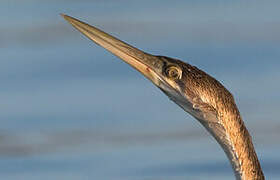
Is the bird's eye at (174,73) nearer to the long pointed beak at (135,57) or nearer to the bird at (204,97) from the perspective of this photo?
the bird at (204,97)

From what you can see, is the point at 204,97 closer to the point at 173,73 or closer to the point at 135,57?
the point at 173,73

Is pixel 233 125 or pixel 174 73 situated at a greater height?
pixel 174 73

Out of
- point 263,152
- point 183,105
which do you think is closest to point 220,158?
point 263,152

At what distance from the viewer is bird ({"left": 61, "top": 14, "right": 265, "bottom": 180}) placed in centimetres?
1692

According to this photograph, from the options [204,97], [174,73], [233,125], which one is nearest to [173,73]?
[174,73]

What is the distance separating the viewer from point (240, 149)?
16922mm

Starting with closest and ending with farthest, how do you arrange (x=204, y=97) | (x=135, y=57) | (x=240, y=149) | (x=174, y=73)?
1. (x=240, y=149)
2. (x=204, y=97)
3. (x=174, y=73)
4. (x=135, y=57)

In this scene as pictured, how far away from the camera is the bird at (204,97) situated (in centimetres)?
1692

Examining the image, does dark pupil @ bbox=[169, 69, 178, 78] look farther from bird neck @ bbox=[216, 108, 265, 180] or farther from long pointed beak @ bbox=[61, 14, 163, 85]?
bird neck @ bbox=[216, 108, 265, 180]

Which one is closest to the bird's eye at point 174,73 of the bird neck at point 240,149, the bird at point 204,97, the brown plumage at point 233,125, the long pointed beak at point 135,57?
the bird at point 204,97

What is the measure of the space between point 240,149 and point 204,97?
1.87ft

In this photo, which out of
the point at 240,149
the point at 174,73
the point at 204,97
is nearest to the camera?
the point at 240,149

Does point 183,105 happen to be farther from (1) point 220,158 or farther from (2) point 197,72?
(1) point 220,158

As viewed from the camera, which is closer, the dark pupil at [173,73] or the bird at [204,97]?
the bird at [204,97]
